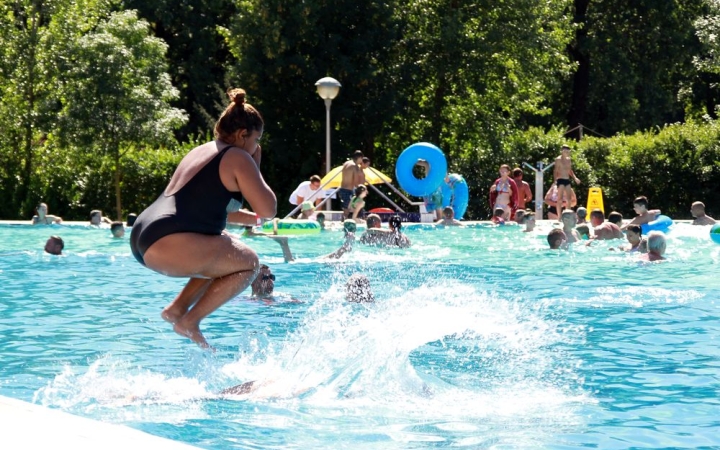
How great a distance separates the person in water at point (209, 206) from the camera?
601 centimetres

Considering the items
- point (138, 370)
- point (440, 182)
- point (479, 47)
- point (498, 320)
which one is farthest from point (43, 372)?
point (479, 47)

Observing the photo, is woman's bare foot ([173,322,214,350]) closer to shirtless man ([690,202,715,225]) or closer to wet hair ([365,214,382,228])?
wet hair ([365,214,382,228])

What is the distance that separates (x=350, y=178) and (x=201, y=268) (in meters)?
17.5

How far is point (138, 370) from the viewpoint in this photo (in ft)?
24.6

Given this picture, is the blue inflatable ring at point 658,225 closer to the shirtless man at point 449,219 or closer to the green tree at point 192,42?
the shirtless man at point 449,219

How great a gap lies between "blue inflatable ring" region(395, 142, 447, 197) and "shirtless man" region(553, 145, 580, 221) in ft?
8.77

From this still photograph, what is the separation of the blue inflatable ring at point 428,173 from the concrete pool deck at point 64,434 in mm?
21078

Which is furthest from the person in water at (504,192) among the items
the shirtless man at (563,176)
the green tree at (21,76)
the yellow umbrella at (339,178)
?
the green tree at (21,76)

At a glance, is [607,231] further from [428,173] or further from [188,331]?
[188,331]

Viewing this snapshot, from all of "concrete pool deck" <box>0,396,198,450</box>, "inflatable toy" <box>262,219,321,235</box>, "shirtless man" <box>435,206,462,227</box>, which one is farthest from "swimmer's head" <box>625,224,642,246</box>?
"concrete pool deck" <box>0,396,198,450</box>

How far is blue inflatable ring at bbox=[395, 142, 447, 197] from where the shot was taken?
83.4ft

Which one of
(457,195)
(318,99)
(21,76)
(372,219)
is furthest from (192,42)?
(372,219)

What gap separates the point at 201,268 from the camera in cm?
616

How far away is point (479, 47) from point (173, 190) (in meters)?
25.6
